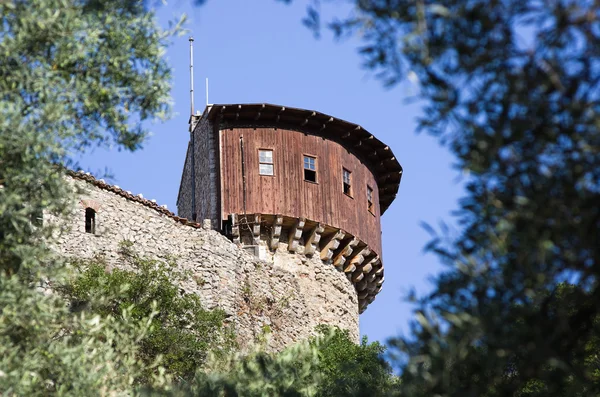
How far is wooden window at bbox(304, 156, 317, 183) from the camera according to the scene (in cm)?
3247

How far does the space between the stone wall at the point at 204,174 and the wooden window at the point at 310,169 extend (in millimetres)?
2871

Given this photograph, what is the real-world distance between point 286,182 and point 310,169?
1.14 m

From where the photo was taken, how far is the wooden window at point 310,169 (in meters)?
32.5

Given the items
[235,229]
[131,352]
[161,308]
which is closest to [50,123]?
[131,352]

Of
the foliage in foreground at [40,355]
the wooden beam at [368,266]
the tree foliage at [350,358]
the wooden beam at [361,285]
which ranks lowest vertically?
the foliage in foreground at [40,355]

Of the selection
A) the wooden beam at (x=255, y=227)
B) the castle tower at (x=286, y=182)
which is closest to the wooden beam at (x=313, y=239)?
the castle tower at (x=286, y=182)

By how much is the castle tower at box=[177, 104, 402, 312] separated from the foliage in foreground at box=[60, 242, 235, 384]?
4670mm

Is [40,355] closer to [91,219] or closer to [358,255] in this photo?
[91,219]

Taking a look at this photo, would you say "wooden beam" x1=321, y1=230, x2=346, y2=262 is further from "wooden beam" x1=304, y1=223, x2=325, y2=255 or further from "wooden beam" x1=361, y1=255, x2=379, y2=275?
"wooden beam" x1=361, y1=255, x2=379, y2=275

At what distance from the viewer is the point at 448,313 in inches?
335

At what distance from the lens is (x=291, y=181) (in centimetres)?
3194

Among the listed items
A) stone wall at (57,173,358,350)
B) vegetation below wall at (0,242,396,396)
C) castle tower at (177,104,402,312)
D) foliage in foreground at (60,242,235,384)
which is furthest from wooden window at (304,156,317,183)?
vegetation below wall at (0,242,396,396)

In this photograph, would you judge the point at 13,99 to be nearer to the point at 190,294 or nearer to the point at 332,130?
the point at 190,294

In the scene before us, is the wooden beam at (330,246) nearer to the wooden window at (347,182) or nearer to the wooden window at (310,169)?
the wooden window at (347,182)
